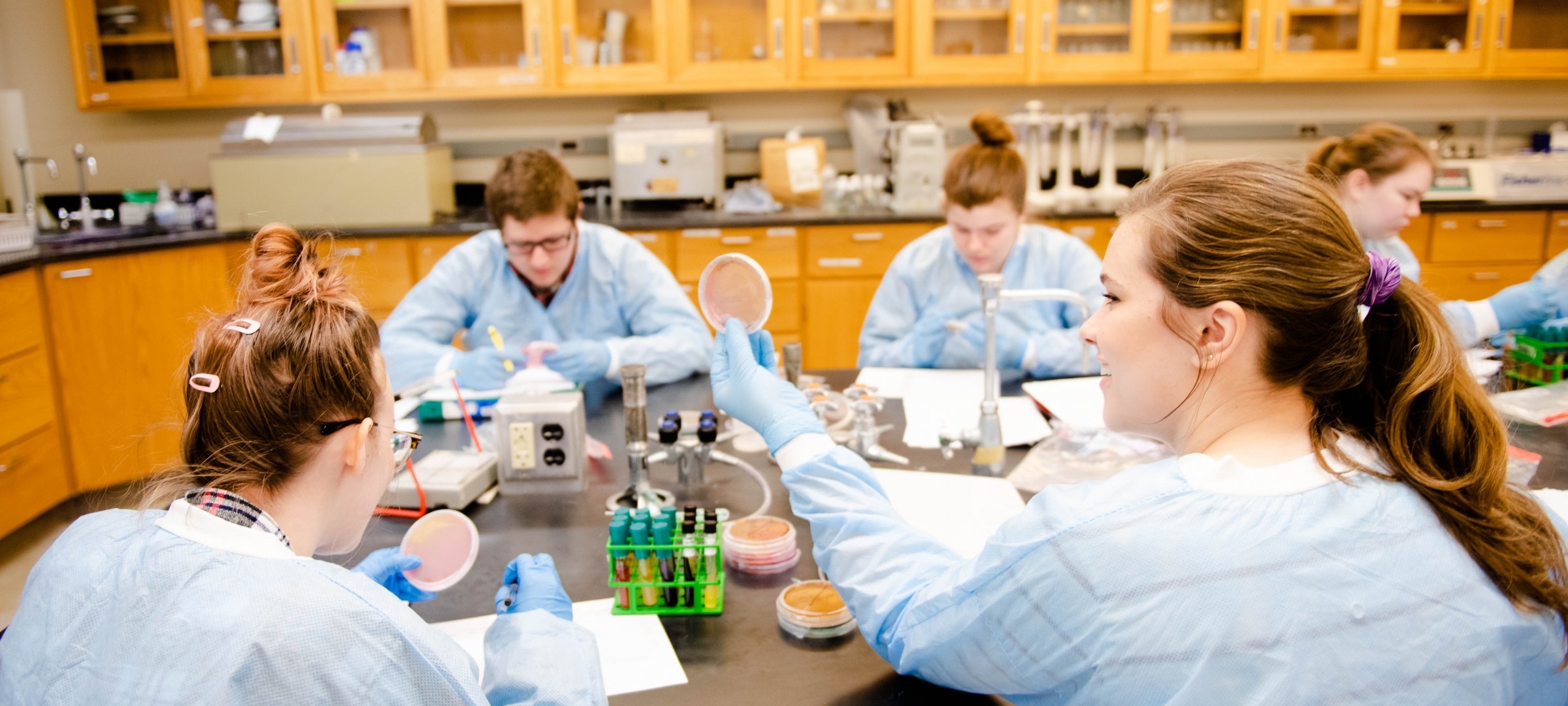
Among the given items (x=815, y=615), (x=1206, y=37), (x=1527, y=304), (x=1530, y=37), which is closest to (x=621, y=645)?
(x=815, y=615)

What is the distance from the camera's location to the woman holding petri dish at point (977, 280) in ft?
7.39

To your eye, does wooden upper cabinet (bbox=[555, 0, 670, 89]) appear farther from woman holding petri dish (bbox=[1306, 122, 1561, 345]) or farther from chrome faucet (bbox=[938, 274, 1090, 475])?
chrome faucet (bbox=[938, 274, 1090, 475])

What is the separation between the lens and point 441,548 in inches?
49.8

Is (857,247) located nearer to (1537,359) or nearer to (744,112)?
(744,112)

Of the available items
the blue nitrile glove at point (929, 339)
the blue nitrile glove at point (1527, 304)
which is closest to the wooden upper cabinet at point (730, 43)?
the blue nitrile glove at point (929, 339)

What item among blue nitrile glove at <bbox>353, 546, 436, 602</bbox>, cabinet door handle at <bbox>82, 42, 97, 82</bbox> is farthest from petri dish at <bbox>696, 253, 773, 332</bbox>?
cabinet door handle at <bbox>82, 42, 97, 82</bbox>

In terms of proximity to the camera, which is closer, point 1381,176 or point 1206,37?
point 1381,176

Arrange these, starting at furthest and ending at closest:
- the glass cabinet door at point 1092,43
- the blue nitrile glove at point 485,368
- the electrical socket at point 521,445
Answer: the glass cabinet door at point 1092,43 → the blue nitrile glove at point 485,368 → the electrical socket at point 521,445

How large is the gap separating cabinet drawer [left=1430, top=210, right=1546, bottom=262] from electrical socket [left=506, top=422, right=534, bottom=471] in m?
3.75

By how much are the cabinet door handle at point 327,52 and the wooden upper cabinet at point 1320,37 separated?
11.8 feet

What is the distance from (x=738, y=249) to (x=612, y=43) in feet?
3.14

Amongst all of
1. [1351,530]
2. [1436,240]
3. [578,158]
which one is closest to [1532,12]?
[1436,240]

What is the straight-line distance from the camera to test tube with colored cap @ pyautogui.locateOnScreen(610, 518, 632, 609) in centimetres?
119

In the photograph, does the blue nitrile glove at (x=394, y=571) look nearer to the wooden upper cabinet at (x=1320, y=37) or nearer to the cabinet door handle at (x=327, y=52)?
the cabinet door handle at (x=327, y=52)
